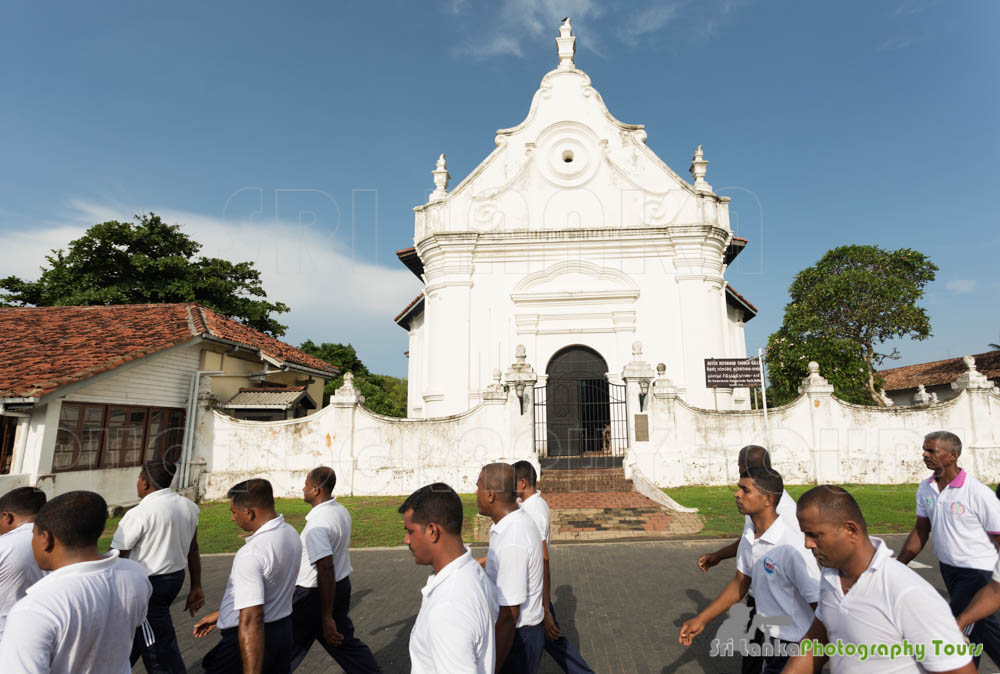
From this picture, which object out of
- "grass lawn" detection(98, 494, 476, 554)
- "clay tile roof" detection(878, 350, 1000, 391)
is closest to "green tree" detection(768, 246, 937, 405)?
"clay tile roof" detection(878, 350, 1000, 391)

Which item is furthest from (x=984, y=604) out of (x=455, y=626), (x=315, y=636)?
(x=315, y=636)

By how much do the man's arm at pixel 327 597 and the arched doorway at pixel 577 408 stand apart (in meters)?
11.3

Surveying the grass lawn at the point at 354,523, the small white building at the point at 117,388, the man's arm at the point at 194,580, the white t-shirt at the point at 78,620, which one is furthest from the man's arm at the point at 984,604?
the small white building at the point at 117,388

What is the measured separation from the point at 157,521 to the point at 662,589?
534 centimetres

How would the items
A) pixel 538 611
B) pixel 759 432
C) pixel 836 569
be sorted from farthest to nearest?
1. pixel 759 432
2. pixel 538 611
3. pixel 836 569

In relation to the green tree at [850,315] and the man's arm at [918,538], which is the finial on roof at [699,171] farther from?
the man's arm at [918,538]

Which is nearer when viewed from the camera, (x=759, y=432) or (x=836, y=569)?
(x=836, y=569)

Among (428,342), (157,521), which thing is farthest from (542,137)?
(157,521)

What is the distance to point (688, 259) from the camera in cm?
1653

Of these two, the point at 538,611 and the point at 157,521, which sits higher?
the point at 157,521

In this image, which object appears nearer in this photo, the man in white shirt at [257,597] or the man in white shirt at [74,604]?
the man in white shirt at [74,604]

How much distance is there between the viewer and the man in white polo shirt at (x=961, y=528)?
370 cm

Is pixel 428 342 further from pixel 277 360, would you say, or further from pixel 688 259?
pixel 688 259

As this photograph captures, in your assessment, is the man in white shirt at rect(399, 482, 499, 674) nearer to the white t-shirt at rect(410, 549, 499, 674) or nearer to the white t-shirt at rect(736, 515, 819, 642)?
the white t-shirt at rect(410, 549, 499, 674)
